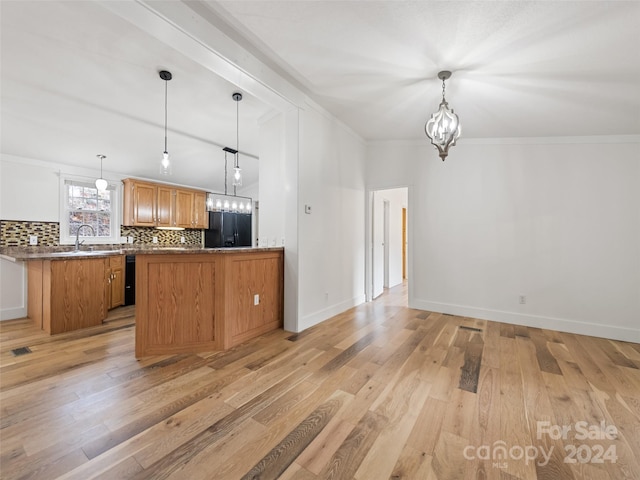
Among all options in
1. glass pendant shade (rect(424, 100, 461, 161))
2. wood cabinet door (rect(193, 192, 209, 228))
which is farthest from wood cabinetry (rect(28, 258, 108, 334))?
glass pendant shade (rect(424, 100, 461, 161))

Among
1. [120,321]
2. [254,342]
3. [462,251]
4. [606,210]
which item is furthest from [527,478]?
[120,321]

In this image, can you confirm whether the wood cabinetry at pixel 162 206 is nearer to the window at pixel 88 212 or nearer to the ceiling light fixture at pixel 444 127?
the window at pixel 88 212

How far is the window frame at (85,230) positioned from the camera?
449 centimetres

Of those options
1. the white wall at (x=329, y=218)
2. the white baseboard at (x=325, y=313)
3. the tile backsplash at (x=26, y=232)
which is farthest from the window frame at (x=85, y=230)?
the white baseboard at (x=325, y=313)

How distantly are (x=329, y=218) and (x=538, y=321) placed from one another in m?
3.16

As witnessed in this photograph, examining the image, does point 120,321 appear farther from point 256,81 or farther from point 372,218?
point 372,218

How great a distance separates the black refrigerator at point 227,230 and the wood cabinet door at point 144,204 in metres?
1.26

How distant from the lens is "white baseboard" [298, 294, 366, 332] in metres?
3.31

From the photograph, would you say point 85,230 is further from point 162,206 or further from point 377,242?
point 377,242

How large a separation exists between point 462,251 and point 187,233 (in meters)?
5.94

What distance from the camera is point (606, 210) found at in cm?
329

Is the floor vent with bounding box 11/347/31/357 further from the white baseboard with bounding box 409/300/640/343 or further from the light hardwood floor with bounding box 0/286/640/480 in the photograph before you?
the white baseboard with bounding box 409/300/640/343

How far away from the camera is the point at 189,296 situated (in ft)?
8.71

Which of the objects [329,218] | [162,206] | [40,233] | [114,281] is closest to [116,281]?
[114,281]
